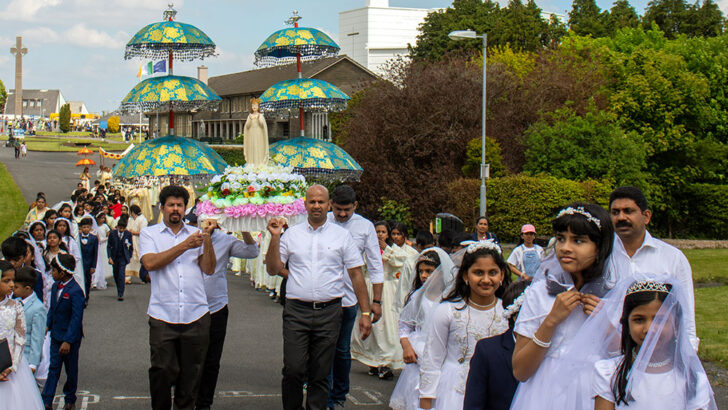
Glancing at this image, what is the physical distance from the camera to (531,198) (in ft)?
99.3

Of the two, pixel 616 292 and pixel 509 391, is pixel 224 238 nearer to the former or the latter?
pixel 509 391

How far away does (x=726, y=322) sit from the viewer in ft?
47.1

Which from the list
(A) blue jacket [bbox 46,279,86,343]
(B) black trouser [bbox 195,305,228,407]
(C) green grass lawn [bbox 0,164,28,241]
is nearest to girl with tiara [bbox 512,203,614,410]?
(B) black trouser [bbox 195,305,228,407]

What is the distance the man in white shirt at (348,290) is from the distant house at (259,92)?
52.0m

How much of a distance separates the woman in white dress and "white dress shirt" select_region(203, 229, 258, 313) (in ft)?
36.9

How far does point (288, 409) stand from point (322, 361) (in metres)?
0.50

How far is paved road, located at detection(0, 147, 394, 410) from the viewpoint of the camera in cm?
881

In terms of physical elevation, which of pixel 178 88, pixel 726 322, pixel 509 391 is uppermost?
pixel 178 88

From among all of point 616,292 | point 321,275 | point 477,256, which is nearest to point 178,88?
point 321,275

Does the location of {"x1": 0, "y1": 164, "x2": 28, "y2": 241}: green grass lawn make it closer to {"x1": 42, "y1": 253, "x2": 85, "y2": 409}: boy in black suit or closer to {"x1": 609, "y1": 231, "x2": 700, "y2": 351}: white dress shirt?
{"x1": 42, "y1": 253, "x2": 85, "y2": 409}: boy in black suit

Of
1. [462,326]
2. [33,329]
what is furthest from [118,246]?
[462,326]

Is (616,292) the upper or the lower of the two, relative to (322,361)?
upper

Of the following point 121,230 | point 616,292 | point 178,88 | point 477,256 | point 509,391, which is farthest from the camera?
point 121,230

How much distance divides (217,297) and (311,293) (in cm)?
102
